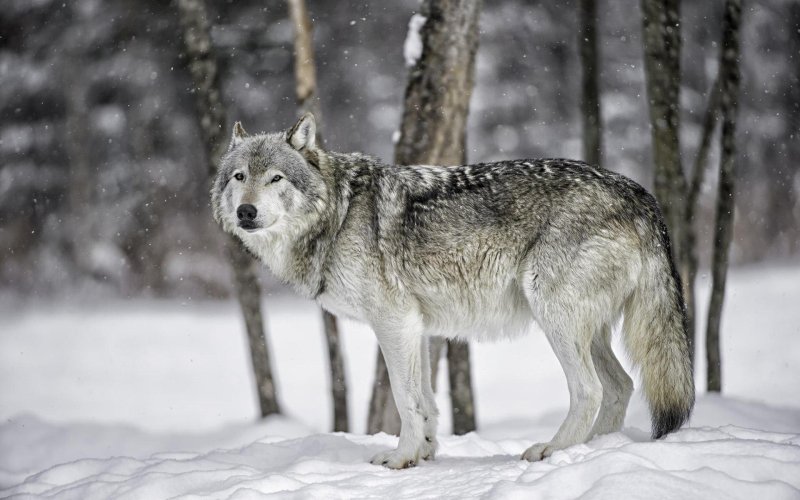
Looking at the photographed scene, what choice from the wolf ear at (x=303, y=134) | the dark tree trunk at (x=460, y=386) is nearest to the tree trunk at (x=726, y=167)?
the dark tree trunk at (x=460, y=386)

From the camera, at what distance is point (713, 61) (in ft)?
44.4

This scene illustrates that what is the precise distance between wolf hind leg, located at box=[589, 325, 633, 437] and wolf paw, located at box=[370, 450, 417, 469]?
1.04 metres

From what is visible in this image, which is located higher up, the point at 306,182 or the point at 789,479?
the point at 306,182

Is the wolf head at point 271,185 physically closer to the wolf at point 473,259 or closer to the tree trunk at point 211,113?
the wolf at point 473,259

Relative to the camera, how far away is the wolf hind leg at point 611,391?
→ 4150mm

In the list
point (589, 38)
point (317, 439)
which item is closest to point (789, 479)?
point (317, 439)

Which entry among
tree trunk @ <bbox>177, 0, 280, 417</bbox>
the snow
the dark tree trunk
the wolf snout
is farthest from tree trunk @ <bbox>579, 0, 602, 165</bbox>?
the wolf snout

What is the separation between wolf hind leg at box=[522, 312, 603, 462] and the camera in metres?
3.82

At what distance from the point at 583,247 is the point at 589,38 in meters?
6.05

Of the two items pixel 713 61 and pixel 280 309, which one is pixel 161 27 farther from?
pixel 713 61

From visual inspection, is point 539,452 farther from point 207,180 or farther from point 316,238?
point 207,180

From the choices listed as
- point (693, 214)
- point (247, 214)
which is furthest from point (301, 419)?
point (247, 214)

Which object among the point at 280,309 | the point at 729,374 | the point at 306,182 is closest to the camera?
the point at 306,182

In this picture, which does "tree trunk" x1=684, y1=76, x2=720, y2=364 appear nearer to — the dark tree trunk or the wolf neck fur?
the dark tree trunk
